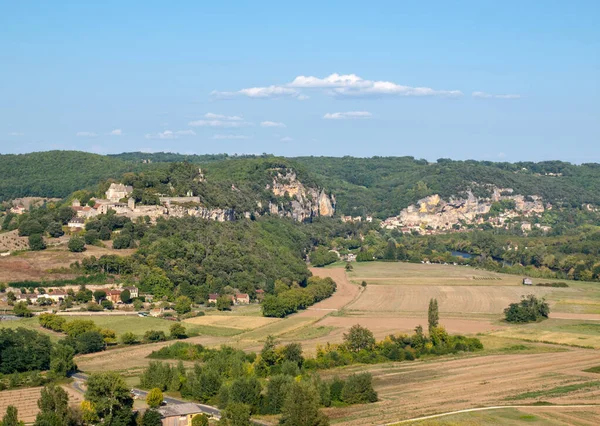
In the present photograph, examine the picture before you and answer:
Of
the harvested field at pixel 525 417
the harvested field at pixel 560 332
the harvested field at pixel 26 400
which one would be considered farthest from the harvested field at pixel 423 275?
the harvested field at pixel 26 400

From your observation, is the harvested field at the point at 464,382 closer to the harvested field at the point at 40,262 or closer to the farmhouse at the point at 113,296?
the farmhouse at the point at 113,296

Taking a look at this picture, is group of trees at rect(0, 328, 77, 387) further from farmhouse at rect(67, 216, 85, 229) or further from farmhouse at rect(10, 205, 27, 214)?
farmhouse at rect(10, 205, 27, 214)

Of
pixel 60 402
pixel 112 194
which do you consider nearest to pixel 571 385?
pixel 60 402

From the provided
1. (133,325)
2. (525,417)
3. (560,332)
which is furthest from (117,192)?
(525,417)

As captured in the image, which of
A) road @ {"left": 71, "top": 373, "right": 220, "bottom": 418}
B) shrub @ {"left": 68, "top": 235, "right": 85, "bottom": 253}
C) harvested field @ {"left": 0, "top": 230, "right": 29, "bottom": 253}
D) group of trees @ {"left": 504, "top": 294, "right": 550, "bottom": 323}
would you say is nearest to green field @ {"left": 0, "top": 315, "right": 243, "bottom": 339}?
road @ {"left": 71, "top": 373, "right": 220, "bottom": 418}

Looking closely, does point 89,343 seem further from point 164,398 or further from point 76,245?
point 76,245
